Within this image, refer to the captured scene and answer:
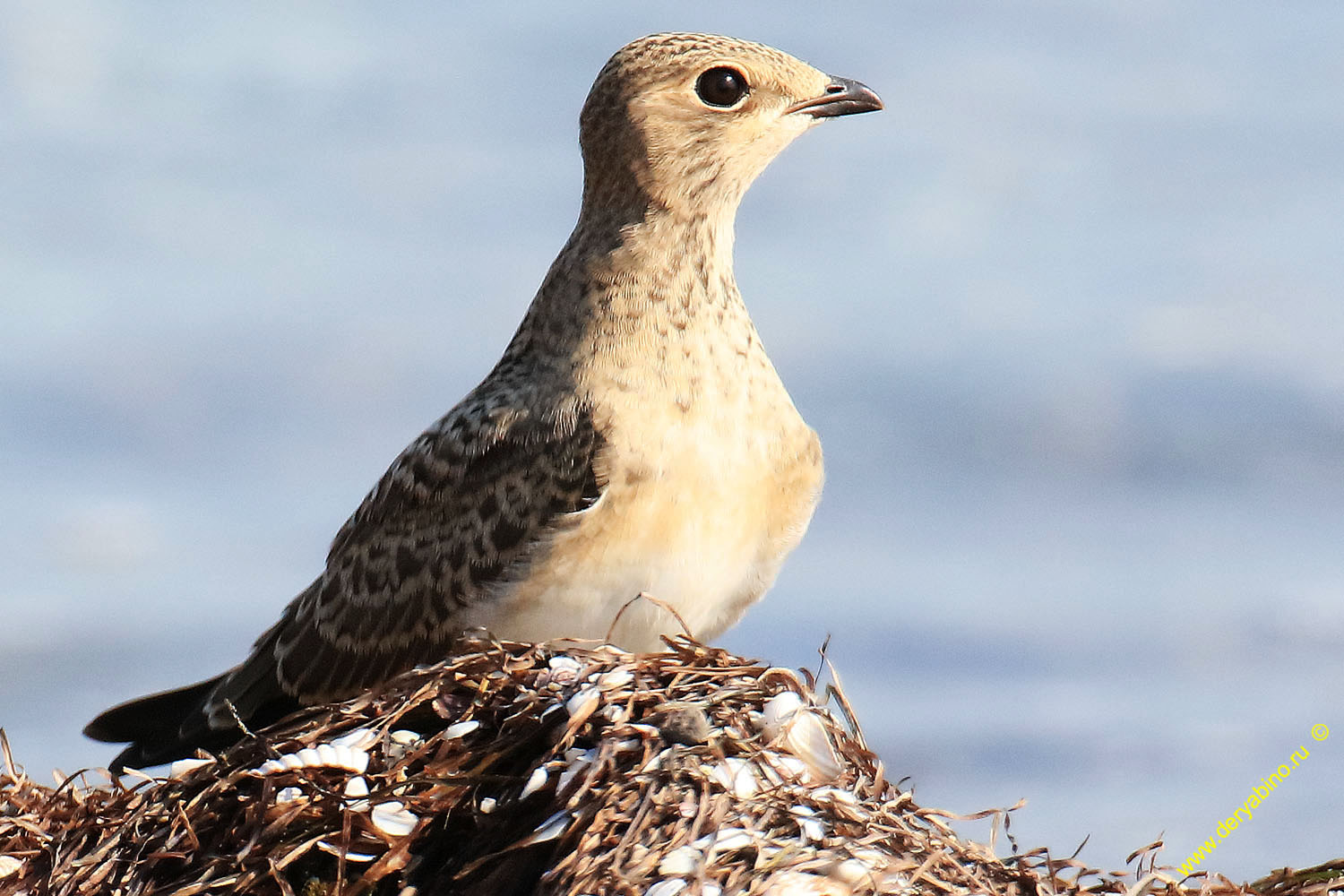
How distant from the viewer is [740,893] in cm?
443

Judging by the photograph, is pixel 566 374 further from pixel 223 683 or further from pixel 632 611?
pixel 223 683

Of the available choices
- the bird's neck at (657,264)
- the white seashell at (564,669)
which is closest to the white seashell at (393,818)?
the white seashell at (564,669)

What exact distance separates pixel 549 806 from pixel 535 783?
3.4 inches

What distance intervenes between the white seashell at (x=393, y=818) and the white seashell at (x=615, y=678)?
71 cm

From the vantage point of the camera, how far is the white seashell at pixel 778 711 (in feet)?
16.7

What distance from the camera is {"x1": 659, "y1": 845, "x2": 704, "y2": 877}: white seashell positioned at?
14.8 feet

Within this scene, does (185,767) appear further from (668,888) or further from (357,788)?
(668,888)

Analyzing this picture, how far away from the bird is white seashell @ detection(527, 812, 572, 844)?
1587 millimetres

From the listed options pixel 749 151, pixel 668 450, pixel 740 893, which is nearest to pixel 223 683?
pixel 668 450

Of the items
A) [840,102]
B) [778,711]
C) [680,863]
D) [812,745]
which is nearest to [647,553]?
[778,711]

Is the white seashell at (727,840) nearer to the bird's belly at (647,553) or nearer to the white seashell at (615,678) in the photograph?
the white seashell at (615,678)

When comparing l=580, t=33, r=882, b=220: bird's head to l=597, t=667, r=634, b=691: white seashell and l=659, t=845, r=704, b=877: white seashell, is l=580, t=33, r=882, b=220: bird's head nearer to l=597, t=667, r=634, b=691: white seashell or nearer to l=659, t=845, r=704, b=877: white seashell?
l=597, t=667, r=634, b=691: white seashell

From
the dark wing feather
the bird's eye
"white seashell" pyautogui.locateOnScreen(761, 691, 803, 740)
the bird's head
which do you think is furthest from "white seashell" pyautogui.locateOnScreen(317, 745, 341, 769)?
the bird's eye

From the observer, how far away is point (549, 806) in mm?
4840
